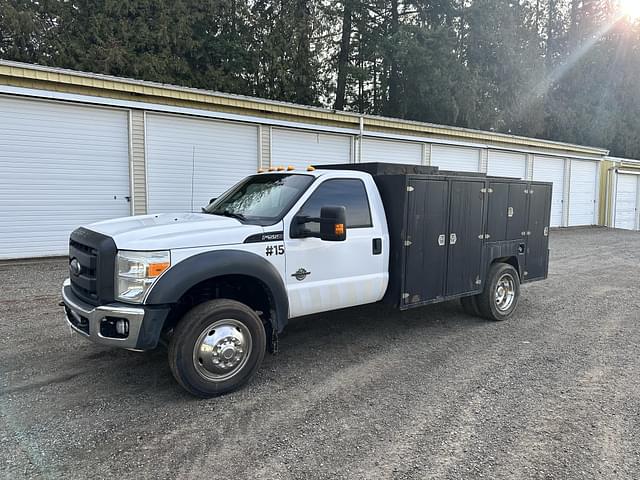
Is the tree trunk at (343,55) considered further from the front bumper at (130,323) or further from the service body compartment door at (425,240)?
the front bumper at (130,323)

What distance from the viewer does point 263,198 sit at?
493 cm

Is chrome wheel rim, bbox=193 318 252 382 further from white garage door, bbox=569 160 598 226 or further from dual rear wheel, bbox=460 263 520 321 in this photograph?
white garage door, bbox=569 160 598 226

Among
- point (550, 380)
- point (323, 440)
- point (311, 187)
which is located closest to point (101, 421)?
point (323, 440)

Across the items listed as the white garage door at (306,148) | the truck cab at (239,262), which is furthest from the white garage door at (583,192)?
the truck cab at (239,262)

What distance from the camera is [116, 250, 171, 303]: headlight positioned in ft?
12.3

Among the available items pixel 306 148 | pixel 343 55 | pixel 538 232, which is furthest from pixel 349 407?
pixel 343 55

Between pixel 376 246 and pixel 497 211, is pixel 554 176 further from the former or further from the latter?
pixel 376 246

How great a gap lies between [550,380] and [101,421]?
395 centimetres

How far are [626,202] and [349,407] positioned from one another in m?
28.5

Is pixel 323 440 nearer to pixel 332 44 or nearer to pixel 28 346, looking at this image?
pixel 28 346

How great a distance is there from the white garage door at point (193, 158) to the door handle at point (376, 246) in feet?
24.5

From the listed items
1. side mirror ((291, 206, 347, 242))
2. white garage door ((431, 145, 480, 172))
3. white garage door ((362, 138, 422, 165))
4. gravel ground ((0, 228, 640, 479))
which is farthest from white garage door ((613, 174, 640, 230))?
side mirror ((291, 206, 347, 242))

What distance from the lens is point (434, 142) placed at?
60.4 ft

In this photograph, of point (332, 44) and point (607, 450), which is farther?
point (332, 44)
